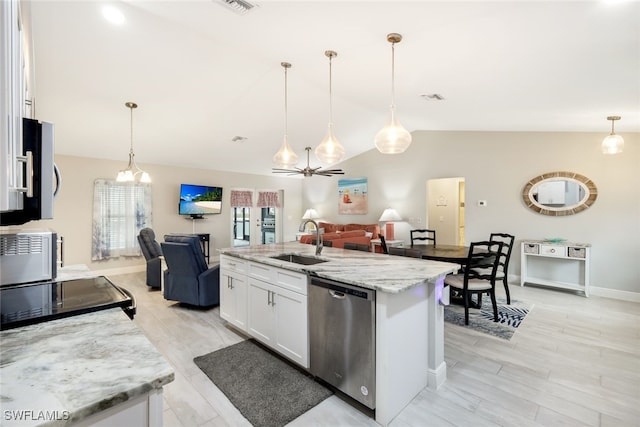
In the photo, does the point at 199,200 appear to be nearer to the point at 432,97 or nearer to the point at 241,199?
the point at 241,199

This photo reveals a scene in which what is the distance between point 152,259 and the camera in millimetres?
5105

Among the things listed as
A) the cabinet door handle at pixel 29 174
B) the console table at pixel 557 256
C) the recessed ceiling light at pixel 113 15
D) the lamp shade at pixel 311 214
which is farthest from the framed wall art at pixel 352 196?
the cabinet door handle at pixel 29 174

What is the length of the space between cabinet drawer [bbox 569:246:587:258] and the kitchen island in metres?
3.60

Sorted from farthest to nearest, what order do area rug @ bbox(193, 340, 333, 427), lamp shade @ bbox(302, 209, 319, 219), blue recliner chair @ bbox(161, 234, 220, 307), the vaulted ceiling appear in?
lamp shade @ bbox(302, 209, 319, 219) → blue recliner chair @ bbox(161, 234, 220, 307) → the vaulted ceiling → area rug @ bbox(193, 340, 333, 427)

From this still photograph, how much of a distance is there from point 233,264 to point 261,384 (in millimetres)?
1285

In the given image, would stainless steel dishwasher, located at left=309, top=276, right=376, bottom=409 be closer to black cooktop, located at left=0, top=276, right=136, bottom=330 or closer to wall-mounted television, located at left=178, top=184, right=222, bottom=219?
black cooktop, located at left=0, top=276, right=136, bottom=330

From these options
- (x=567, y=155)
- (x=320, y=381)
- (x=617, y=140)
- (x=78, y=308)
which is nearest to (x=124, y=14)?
(x=78, y=308)

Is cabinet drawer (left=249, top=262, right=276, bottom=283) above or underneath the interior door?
underneath

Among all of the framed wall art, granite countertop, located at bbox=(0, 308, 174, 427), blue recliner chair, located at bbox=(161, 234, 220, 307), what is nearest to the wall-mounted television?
→ blue recliner chair, located at bbox=(161, 234, 220, 307)

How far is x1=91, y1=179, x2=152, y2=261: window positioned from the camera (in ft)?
19.1

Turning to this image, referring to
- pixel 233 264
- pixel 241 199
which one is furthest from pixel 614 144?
pixel 241 199

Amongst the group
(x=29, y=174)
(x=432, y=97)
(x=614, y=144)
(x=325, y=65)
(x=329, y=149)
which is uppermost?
(x=325, y=65)

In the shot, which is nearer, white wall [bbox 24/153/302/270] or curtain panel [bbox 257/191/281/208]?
white wall [bbox 24/153/302/270]

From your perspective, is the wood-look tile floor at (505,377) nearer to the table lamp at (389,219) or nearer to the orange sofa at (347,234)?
the orange sofa at (347,234)
